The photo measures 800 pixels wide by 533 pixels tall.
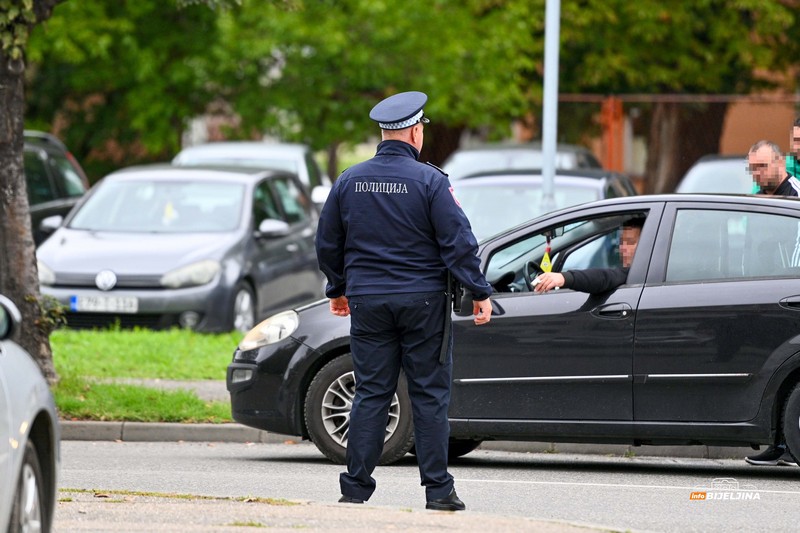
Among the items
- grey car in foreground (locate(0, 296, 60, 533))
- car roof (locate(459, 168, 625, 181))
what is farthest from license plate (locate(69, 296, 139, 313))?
grey car in foreground (locate(0, 296, 60, 533))

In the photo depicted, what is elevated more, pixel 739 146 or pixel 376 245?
pixel 376 245

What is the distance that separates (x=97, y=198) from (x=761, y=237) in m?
8.44

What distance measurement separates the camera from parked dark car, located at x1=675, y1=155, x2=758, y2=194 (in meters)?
15.9

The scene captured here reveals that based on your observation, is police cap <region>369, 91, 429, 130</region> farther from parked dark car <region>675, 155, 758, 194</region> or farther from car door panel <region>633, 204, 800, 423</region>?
parked dark car <region>675, 155, 758, 194</region>

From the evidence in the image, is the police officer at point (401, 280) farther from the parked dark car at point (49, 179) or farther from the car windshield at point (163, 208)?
the parked dark car at point (49, 179)

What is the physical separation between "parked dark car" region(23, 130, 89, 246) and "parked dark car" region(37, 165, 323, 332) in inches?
72.6

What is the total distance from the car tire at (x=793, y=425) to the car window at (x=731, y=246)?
25.3 inches

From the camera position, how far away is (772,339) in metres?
7.95

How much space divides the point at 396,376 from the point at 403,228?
0.66 meters

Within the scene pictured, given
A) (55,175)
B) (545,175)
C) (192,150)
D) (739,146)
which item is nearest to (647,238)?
(545,175)

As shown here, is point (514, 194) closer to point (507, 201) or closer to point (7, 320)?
point (507, 201)

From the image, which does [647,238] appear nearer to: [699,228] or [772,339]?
[699,228]

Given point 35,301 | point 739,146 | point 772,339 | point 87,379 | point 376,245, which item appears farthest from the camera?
point 739,146

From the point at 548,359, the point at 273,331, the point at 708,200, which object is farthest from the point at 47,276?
the point at 708,200
